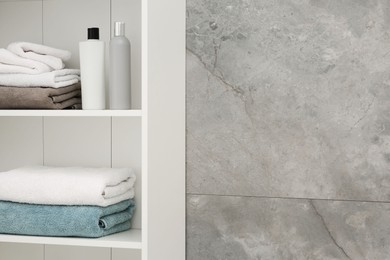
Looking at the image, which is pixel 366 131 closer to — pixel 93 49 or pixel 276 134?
pixel 276 134

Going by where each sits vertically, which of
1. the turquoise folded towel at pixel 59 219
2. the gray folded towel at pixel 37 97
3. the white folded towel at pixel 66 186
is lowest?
the turquoise folded towel at pixel 59 219

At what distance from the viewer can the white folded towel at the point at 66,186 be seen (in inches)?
66.8

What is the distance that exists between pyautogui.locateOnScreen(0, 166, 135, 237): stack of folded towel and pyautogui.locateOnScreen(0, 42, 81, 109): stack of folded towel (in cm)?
18

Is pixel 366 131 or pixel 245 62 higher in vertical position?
pixel 245 62

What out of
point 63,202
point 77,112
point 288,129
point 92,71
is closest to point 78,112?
point 77,112

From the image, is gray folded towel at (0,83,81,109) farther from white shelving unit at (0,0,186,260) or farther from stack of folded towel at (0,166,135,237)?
stack of folded towel at (0,166,135,237)

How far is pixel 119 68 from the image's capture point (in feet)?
5.68

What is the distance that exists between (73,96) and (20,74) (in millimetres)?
146

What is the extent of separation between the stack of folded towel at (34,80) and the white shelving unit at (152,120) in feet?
0.13

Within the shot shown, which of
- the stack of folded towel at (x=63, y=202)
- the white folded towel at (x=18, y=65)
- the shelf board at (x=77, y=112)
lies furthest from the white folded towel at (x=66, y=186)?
the white folded towel at (x=18, y=65)

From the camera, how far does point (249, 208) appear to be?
1.82 m

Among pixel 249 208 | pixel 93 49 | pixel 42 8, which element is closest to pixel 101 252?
pixel 249 208

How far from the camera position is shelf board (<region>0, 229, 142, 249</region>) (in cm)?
166

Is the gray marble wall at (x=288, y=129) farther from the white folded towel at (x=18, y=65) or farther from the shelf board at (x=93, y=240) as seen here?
the white folded towel at (x=18, y=65)
